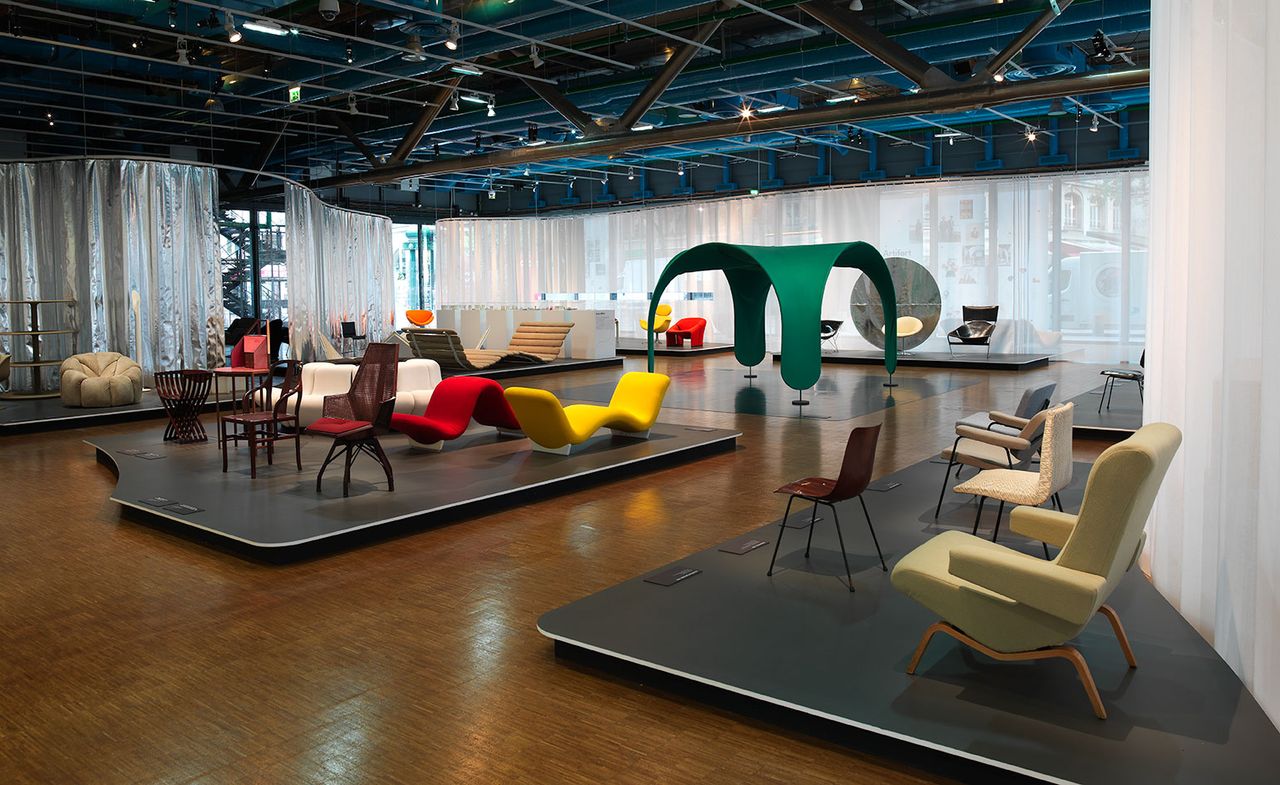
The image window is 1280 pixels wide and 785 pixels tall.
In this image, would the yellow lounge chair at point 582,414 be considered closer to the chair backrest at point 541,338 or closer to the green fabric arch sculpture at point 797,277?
the green fabric arch sculpture at point 797,277

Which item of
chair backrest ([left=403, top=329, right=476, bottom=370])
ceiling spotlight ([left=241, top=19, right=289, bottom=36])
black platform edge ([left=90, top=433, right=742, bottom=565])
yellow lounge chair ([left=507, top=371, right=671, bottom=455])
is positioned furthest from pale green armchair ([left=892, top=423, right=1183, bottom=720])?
chair backrest ([left=403, top=329, right=476, bottom=370])

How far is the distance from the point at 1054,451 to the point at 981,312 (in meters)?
14.2

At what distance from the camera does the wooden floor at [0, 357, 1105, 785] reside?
3.27 meters

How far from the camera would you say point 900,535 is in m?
5.72

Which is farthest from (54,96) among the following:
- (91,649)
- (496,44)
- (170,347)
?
(91,649)

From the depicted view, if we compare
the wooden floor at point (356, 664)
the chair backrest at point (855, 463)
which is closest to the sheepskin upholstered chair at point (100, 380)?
the wooden floor at point (356, 664)

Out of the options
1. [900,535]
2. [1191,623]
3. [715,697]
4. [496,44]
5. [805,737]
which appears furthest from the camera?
[496,44]

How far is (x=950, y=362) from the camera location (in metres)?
17.1

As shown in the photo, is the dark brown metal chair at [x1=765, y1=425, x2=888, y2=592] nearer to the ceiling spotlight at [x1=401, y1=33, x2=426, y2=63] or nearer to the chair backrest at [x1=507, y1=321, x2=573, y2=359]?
the ceiling spotlight at [x1=401, y1=33, x2=426, y2=63]

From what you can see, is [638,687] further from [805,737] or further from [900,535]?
[900,535]

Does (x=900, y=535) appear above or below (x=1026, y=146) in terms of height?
below

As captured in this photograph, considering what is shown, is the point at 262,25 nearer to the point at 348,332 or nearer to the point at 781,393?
the point at 781,393

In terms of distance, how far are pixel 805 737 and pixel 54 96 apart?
15.8 meters

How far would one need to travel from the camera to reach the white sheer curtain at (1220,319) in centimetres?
330
